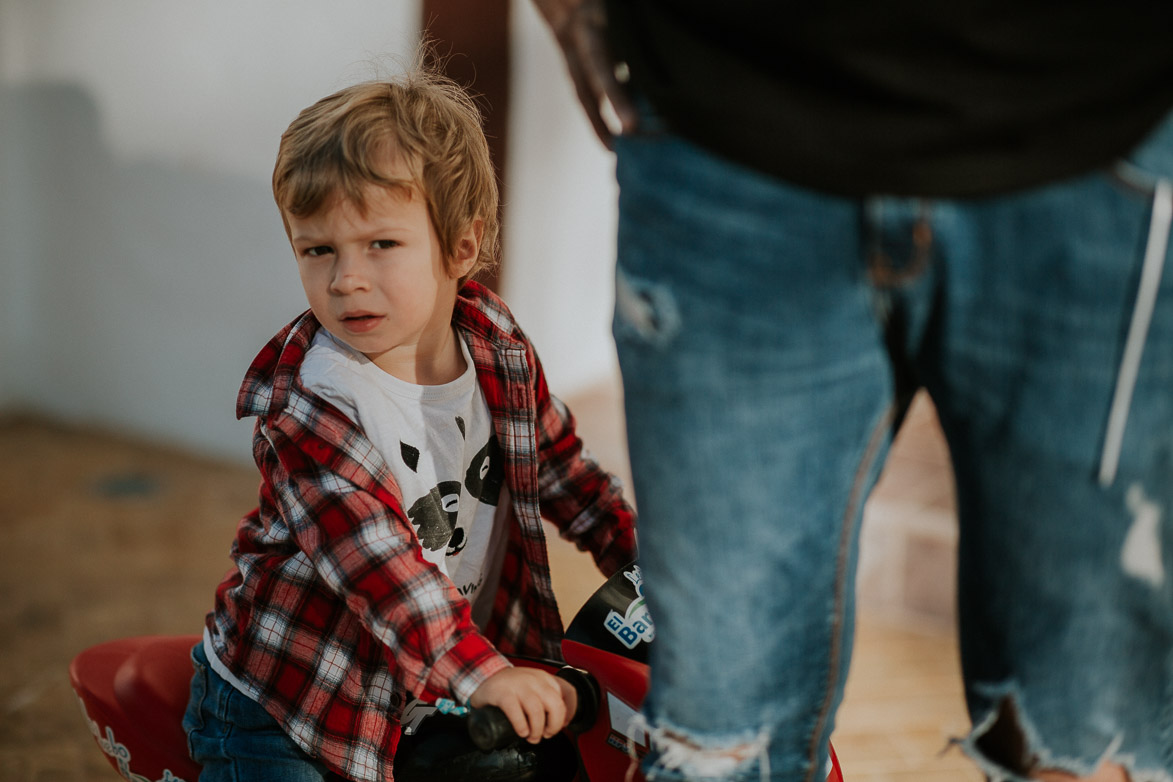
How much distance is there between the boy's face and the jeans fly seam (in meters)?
0.51

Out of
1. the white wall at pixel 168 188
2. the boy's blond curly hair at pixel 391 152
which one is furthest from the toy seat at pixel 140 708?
the white wall at pixel 168 188

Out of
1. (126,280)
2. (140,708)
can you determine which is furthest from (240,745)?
(126,280)

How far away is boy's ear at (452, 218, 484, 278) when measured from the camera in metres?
1.18

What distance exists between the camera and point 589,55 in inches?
31.0

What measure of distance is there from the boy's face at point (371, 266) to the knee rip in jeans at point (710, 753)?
50cm

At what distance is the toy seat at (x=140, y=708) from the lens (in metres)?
1.18

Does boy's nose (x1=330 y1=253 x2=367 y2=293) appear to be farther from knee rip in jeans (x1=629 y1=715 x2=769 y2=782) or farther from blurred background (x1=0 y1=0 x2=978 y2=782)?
blurred background (x1=0 y1=0 x2=978 y2=782)

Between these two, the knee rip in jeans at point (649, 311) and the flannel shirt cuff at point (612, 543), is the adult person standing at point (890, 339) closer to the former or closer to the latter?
the knee rip in jeans at point (649, 311)

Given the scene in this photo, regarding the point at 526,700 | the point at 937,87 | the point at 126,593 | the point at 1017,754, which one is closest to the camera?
the point at 937,87

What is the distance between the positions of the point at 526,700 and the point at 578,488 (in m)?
0.35

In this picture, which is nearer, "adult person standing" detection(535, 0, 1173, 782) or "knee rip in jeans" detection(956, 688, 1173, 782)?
"adult person standing" detection(535, 0, 1173, 782)

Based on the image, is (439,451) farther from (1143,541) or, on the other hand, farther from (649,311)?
(1143,541)

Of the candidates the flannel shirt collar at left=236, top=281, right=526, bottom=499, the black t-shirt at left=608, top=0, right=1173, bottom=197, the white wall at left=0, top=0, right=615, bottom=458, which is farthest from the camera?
the white wall at left=0, top=0, right=615, bottom=458

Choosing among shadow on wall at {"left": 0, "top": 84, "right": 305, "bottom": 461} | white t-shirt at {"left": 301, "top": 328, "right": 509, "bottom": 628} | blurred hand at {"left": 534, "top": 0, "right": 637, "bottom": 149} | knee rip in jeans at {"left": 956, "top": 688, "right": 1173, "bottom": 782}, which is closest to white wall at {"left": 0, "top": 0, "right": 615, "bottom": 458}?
shadow on wall at {"left": 0, "top": 84, "right": 305, "bottom": 461}
